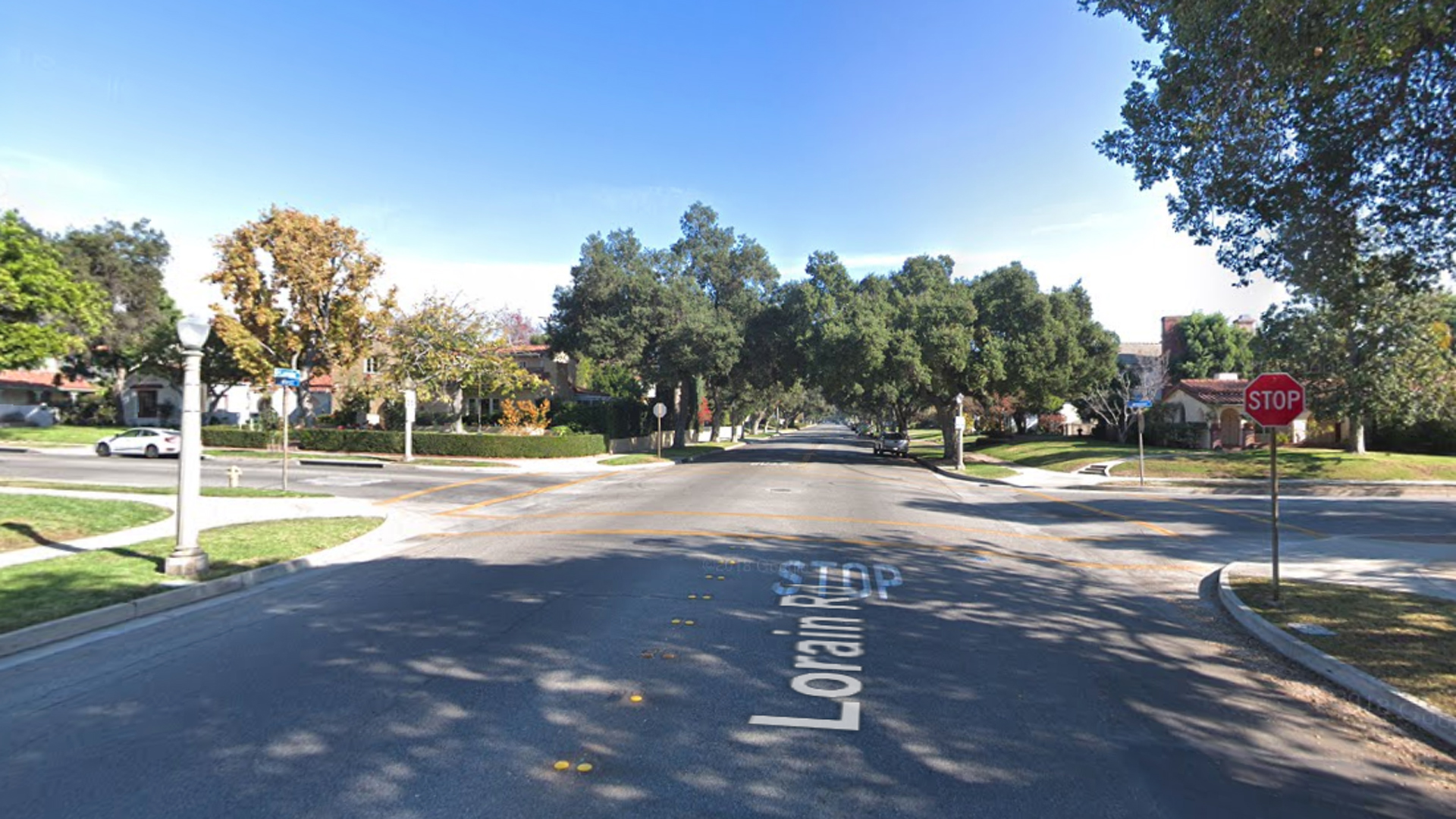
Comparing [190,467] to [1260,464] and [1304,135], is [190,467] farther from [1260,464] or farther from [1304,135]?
[1260,464]

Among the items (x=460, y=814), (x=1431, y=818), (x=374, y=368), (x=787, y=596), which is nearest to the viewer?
(x=460, y=814)

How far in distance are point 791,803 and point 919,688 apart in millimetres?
1936

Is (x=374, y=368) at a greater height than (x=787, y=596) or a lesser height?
greater

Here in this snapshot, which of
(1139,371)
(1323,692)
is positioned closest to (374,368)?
(1323,692)

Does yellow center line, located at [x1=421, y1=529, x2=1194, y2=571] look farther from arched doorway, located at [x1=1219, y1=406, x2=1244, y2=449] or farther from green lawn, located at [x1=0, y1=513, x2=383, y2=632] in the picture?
arched doorway, located at [x1=1219, y1=406, x2=1244, y2=449]

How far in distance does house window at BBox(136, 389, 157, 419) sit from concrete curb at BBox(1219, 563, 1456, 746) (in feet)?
210

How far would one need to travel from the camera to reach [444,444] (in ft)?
106

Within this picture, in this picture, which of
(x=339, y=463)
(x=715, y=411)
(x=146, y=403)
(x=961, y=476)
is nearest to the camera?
(x=961, y=476)

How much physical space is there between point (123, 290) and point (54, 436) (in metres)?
13.6

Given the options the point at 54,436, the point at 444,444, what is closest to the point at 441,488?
the point at 444,444

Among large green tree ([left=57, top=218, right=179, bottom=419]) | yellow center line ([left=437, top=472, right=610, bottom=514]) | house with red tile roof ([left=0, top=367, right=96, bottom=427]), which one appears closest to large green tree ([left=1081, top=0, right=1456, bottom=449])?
yellow center line ([left=437, top=472, right=610, bottom=514])

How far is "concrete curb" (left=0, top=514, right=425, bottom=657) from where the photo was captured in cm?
641

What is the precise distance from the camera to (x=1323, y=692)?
5602 mm

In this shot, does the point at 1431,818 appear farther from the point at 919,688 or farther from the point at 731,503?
the point at 731,503
